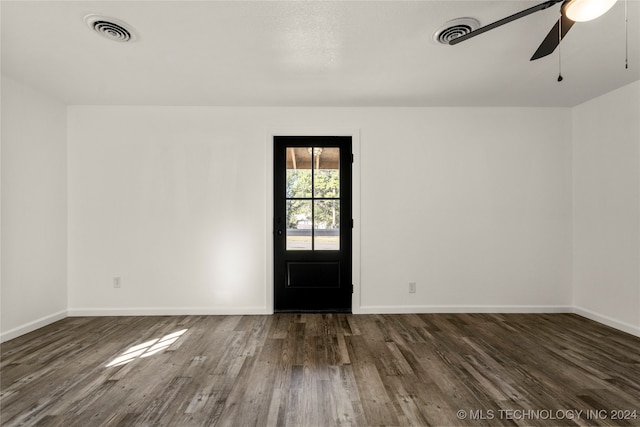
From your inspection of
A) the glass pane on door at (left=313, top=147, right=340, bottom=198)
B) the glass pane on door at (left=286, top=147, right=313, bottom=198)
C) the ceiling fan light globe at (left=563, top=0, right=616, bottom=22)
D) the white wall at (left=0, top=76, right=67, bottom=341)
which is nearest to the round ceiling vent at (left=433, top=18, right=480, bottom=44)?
the ceiling fan light globe at (left=563, top=0, right=616, bottom=22)

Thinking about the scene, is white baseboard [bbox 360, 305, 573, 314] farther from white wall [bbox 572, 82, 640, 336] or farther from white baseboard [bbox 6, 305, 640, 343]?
white wall [bbox 572, 82, 640, 336]

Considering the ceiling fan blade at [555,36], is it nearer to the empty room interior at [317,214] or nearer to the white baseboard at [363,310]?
the empty room interior at [317,214]

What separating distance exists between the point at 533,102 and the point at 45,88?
5.26 m

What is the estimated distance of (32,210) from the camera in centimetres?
323

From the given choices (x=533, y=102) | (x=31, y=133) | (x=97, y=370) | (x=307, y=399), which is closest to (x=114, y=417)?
(x=97, y=370)

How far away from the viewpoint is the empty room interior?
202cm

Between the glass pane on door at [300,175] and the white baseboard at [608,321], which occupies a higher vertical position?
the glass pane on door at [300,175]

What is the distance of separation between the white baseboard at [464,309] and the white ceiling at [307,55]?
7.85ft

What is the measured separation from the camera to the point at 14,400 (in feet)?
6.44

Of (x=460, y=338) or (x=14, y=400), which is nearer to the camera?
(x=14, y=400)

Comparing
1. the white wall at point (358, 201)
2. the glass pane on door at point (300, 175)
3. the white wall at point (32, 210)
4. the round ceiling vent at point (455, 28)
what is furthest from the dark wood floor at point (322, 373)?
the round ceiling vent at point (455, 28)

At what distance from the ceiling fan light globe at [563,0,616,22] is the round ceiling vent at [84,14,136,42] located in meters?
2.53

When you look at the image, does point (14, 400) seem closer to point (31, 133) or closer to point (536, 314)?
point (31, 133)

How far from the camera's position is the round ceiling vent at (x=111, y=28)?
2.06 metres
